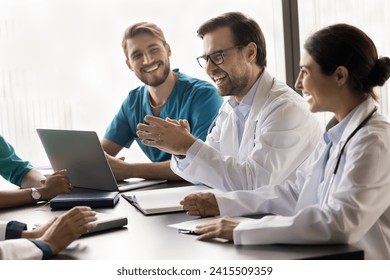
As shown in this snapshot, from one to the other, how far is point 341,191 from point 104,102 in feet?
7.58

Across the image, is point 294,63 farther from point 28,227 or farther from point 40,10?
point 28,227

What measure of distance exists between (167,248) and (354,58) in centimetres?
77

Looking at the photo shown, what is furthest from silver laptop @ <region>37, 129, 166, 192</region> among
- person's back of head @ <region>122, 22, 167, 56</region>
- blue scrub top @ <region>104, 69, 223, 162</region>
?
person's back of head @ <region>122, 22, 167, 56</region>

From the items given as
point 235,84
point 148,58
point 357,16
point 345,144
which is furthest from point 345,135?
point 357,16

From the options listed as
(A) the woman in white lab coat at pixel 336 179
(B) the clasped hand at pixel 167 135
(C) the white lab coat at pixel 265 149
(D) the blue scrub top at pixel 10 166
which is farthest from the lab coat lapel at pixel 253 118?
(D) the blue scrub top at pixel 10 166

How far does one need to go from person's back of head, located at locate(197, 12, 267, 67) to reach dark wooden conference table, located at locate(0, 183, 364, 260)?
99 cm

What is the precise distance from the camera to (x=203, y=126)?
3.02 metres

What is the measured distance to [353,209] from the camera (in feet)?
5.02

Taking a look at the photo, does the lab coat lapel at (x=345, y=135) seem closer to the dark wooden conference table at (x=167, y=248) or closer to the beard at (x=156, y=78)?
the dark wooden conference table at (x=167, y=248)

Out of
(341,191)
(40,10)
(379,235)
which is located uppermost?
(40,10)

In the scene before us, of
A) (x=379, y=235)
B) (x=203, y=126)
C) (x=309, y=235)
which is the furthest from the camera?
(x=203, y=126)

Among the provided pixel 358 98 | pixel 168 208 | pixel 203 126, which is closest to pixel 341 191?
pixel 358 98

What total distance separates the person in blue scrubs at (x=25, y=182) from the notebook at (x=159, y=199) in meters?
0.28

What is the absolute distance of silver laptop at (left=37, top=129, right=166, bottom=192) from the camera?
2.34 m
